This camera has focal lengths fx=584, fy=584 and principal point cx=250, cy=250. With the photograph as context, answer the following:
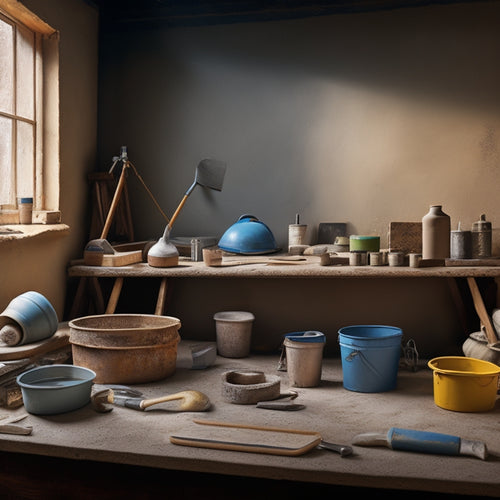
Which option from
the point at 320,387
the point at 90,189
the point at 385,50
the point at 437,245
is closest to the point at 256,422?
the point at 320,387

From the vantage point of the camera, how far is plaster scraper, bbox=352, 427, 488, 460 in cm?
266

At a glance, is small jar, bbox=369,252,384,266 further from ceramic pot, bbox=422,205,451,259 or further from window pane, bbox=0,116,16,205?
window pane, bbox=0,116,16,205

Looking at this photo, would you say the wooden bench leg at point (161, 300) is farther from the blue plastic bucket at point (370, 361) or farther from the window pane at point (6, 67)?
the window pane at point (6, 67)

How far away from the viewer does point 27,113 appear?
166 inches

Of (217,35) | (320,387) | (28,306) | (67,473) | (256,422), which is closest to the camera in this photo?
(67,473)

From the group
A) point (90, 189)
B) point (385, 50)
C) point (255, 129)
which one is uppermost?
point (385, 50)

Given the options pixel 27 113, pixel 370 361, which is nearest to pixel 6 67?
pixel 27 113

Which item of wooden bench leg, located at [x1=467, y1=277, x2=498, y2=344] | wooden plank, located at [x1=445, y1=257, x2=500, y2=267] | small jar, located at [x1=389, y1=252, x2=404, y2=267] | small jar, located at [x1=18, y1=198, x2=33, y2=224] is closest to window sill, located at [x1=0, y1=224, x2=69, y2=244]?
small jar, located at [x1=18, y1=198, x2=33, y2=224]

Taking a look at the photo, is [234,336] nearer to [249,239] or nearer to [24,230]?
[249,239]

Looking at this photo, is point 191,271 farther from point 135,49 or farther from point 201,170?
point 135,49

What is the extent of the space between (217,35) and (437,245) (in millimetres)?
2593

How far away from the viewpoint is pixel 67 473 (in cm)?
278

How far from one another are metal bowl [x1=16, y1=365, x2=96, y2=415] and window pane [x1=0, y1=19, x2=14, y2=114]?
1.82m

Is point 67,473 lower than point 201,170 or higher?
lower
